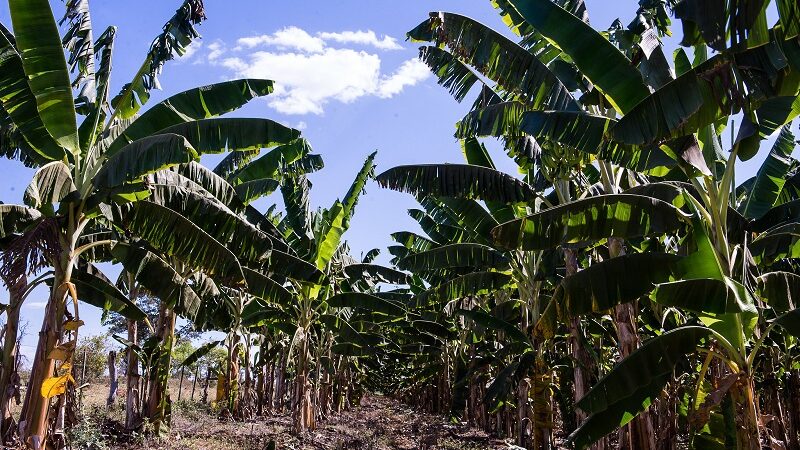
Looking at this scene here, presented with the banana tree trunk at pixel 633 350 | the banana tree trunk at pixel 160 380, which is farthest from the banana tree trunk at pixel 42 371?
the banana tree trunk at pixel 633 350

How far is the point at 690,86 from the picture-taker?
16.5 feet

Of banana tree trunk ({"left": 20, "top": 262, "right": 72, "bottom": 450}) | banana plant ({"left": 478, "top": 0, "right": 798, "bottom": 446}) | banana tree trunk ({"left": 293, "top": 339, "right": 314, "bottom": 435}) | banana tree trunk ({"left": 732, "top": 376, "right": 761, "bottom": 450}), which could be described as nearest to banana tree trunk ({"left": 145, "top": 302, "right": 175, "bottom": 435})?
banana tree trunk ({"left": 293, "top": 339, "right": 314, "bottom": 435})

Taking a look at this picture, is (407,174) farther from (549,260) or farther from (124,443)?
(124,443)

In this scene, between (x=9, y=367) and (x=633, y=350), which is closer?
(x=9, y=367)

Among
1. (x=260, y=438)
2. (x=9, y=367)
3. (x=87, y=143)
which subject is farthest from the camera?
(x=260, y=438)

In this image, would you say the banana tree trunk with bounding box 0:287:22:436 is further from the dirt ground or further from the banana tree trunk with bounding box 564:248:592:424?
the banana tree trunk with bounding box 564:248:592:424

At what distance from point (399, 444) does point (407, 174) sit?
10119 mm

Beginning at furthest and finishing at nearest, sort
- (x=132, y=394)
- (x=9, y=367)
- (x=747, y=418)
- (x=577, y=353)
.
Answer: (x=132, y=394) < (x=577, y=353) < (x=9, y=367) < (x=747, y=418)

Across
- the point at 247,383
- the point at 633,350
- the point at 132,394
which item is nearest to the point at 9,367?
the point at 132,394

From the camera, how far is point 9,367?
21.6ft

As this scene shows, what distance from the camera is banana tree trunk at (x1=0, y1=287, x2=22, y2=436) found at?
6.50m

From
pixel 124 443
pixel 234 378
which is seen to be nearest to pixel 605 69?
pixel 124 443

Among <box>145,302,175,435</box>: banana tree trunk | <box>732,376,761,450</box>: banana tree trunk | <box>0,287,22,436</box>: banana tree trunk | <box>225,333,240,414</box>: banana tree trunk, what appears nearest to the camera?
<box>732,376,761,450</box>: banana tree trunk

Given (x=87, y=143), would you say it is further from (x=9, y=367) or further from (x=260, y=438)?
(x=260, y=438)
